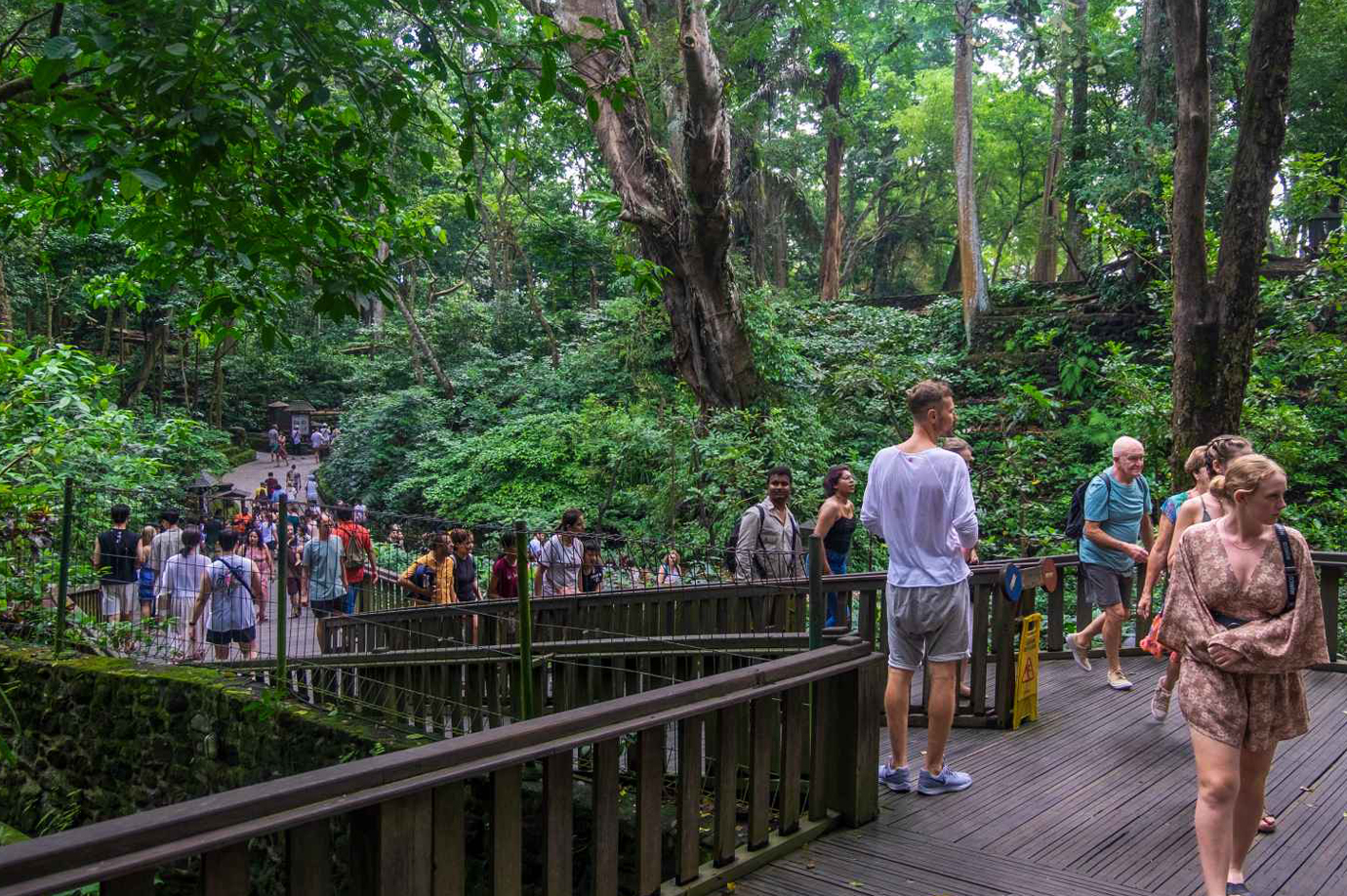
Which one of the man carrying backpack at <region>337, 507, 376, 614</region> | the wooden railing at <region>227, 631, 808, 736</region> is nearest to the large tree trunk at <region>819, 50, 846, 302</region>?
the man carrying backpack at <region>337, 507, 376, 614</region>

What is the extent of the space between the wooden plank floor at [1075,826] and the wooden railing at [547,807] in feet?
0.85

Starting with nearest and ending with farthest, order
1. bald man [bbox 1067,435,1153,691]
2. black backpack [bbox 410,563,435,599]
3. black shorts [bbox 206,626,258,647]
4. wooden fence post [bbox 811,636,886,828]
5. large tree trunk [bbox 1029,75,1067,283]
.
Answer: wooden fence post [bbox 811,636,886,828] → bald man [bbox 1067,435,1153,691] → black shorts [bbox 206,626,258,647] → black backpack [bbox 410,563,435,599] → large tree trunk [bbox 1029,75,1067,283]

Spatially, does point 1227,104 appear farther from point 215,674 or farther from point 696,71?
point 215,674

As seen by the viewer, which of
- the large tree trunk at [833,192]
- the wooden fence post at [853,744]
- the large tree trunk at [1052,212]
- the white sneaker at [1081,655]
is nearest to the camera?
the wooden fence post at [853,744]

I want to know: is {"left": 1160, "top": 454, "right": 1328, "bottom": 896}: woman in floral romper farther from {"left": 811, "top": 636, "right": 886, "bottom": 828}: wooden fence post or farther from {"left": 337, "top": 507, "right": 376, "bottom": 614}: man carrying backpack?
{"left": 337, "top": 507, "right": 376, "bottom": 614}: man carrying backpack

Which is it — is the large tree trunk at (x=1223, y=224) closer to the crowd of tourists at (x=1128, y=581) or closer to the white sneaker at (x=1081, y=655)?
the white sneaker at (x=1081, y=655)

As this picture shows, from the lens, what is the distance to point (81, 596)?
8578 millimetres

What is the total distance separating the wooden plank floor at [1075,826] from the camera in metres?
3.57

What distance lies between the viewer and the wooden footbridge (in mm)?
2475

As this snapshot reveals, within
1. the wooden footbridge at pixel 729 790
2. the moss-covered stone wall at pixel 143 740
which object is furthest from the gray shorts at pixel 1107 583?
the moss-covered stone wall at pixel 143 740

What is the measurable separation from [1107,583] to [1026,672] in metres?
1.05

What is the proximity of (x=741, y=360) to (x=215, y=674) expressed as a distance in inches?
373

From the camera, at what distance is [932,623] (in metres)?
4.32

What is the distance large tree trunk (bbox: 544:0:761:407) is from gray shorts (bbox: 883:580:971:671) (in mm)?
7936
